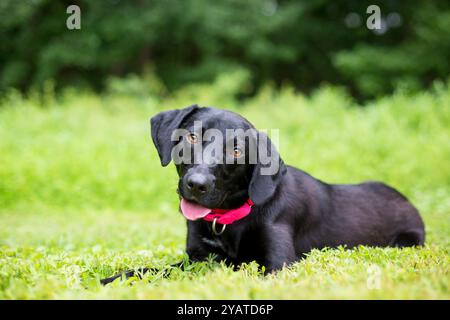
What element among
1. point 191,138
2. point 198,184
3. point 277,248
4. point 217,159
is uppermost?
point 191,138

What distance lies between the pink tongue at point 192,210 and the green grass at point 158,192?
0.34m

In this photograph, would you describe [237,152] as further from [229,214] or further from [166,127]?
[166,127]

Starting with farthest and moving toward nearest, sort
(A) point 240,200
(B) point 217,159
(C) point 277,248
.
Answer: (A) point 240,200
(C) point 277,248
(B) point 217,159

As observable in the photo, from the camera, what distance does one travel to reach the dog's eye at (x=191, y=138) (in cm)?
365

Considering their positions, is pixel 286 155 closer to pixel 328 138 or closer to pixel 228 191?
pixel 328 138

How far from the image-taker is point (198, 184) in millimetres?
3365

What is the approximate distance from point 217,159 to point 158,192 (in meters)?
5.98

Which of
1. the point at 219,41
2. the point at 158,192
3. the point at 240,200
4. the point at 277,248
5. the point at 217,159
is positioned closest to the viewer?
the point at 217,159

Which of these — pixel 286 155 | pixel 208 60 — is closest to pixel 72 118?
pixel 286 155

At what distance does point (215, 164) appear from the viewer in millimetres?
3494

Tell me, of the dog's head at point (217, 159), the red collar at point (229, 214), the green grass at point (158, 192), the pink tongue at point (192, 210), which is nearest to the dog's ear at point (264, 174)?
the dog's head at point (217, 159)

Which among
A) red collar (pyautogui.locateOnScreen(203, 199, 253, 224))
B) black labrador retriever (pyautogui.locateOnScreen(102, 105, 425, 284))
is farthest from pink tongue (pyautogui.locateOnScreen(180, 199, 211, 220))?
red collar (pyautogui.locateOnScreen(203, 199, 253, 224))

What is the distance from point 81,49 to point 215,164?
19140 millimetres

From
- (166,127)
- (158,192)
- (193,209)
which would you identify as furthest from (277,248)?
(158,192)
